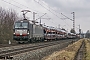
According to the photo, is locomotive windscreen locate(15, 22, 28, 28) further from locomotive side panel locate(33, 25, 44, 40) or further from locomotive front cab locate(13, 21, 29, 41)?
locomotive side panel locate(33, 25, 44, 40)

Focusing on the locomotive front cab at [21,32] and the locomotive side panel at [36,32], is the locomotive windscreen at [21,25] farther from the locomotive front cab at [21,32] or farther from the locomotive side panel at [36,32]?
the locomotive side panel at [36,32]

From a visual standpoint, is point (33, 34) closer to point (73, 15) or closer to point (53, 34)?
point (53, 34)

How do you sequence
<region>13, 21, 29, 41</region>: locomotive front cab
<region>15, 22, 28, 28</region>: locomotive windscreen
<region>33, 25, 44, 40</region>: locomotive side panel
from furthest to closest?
<region>33, 25, 44, 40</region>: locomotive side panel < <region>15, 22, 28, 28</region>: locomotive windscreen < <region>13, 21, 29, 41</region>: locomotive front cab

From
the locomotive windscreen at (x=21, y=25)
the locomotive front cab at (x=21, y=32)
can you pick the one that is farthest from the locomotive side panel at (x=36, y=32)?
the locomotive front cab at (x=21, y=32)

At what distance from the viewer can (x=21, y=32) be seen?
133 ft

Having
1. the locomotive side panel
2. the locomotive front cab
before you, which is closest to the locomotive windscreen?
the locomotive front cab

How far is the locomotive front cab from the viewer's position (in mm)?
40103

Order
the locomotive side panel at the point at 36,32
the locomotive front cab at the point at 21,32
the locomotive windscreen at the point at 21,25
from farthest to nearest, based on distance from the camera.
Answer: the locomotive side panel at the point at 36,32 < the locomotive windscreen at the point at 21,25 < the locomotive front cab at the point at 21,32

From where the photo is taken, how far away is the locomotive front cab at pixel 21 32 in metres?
40.1

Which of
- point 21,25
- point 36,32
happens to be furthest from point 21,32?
point 36,32

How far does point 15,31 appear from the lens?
4056 centimetres

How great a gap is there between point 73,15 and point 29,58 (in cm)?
8805

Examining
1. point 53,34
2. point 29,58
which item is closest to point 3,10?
point 53,34

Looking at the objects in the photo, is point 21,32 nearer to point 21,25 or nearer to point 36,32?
point 21,25
